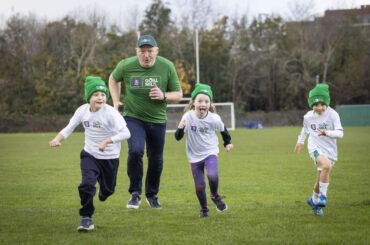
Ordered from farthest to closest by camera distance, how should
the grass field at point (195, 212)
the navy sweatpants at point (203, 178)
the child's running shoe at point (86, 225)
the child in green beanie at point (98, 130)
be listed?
the navy sweatpants at point (203, 178)
the child in green beanie at point (98, 130)
the child's running shoe at point (86, 225)
the grass field at point (195, 212)

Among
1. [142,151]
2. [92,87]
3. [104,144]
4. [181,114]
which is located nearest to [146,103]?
[142,151]

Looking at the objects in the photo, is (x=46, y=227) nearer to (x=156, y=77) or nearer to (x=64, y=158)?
(x=156, y=77)

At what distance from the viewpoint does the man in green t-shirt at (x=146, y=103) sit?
387 inches

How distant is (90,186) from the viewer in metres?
8.02

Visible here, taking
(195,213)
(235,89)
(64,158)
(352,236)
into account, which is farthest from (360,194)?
(235,89)

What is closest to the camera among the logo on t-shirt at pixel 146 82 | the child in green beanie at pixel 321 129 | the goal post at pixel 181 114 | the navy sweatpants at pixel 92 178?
the navy sweatpants at pixel 92 178

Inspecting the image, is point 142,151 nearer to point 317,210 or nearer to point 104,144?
point 104,144

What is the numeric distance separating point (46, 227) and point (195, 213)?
2165 mm

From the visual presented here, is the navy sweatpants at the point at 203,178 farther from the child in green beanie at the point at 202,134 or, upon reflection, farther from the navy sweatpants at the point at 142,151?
the navy sweatpants at the point at 142,151

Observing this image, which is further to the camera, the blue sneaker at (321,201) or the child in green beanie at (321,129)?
the child in green beanie at (321,129)

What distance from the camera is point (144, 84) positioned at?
991cm

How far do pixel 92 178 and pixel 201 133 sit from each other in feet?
6.04

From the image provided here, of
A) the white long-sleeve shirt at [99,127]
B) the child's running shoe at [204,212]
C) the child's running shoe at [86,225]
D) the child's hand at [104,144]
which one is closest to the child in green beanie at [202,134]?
the child's running shoe at [204,212]

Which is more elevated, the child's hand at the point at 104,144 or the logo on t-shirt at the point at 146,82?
the logo on t-shirt at the point at 146,82
